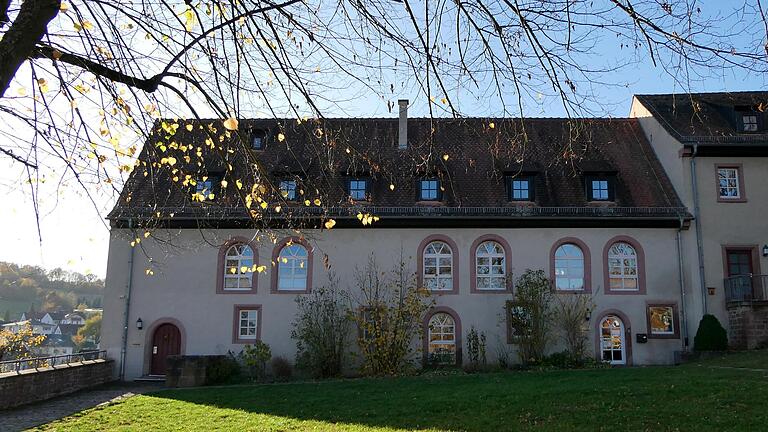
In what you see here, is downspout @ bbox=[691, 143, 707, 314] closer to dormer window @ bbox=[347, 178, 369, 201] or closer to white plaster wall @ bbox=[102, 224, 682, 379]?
white plaster wall @ bbox=[102, 224, 682, 379]

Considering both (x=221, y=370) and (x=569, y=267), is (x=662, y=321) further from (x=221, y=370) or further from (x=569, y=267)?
(x=221, y=370)

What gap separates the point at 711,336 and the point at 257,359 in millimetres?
13972

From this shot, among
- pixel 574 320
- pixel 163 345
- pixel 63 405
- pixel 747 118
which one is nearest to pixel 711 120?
pixel 747 118

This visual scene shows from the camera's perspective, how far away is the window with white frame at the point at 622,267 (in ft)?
68.6

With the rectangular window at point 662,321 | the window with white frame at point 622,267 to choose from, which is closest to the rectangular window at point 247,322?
the window with white frame at point 622,267

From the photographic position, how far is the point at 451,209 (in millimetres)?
21109

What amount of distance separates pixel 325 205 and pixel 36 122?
377 centimetres

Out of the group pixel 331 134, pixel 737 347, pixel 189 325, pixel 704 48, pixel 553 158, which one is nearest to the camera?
pixel 704 48

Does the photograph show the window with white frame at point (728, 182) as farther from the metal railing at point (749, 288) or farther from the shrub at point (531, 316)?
the shrub at point (531, 316)

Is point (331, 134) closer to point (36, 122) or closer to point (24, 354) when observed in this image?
point (36, 122)

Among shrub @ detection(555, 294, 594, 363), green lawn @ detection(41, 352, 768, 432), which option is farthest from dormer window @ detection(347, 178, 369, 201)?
green lawn @ detection(41, 352, 768, 432)

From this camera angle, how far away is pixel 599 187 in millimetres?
21656

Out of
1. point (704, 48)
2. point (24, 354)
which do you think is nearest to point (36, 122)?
point (704, 48)

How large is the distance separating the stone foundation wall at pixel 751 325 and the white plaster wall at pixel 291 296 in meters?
1.89
